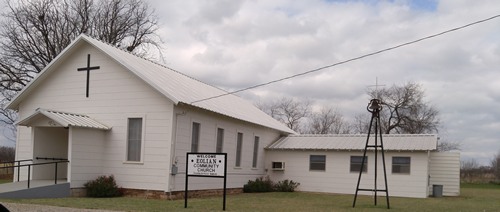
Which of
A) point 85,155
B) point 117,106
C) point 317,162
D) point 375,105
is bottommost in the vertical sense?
point 317,162

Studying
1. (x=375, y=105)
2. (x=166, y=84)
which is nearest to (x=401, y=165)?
(x=375, y=105)

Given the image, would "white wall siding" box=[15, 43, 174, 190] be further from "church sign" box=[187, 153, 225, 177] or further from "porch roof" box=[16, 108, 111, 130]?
"church sign" box=[187, 153, 225, 177]

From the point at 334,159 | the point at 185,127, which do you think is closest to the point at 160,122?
the point at 185,127

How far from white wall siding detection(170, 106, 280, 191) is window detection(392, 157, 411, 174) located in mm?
7431

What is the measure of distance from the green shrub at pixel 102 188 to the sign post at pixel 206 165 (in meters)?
4.91

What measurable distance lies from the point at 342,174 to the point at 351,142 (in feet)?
7.32

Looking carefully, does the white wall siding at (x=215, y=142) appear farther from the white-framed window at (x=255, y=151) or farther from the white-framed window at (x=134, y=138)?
the white-framed window at (x=134, y=138)

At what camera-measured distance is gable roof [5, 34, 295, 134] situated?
20.4 meters

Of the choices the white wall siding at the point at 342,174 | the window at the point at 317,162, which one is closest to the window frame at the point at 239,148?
the white wall siding at the point at 342,174

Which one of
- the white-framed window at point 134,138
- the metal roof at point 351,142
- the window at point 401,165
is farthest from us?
the metal roof at point 351,142

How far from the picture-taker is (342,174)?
29.8 metres

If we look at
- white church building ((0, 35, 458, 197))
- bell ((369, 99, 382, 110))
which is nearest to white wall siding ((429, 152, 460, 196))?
bell ((369, 99, 382, 110))

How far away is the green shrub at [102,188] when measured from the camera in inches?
798

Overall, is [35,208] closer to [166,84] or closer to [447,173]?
[166,84]
